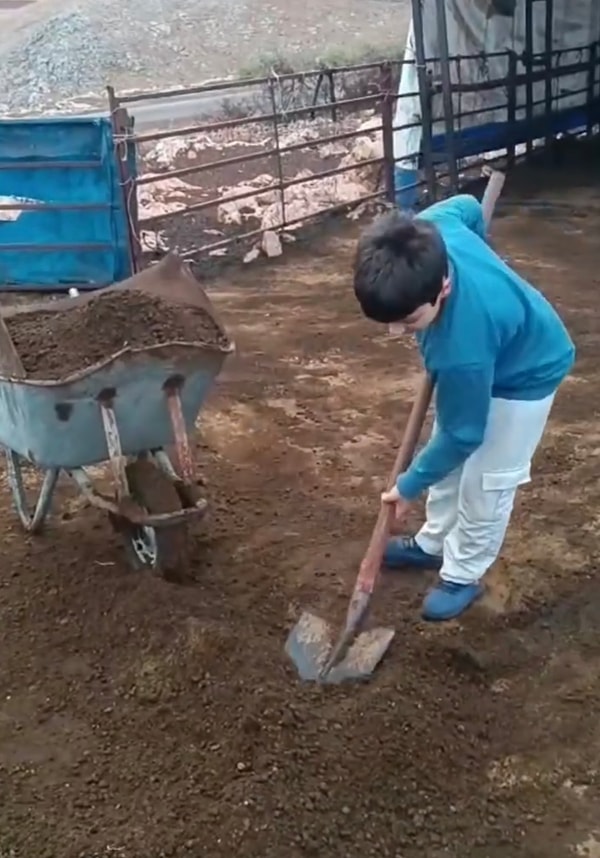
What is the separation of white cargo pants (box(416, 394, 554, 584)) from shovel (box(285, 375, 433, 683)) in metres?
0.13

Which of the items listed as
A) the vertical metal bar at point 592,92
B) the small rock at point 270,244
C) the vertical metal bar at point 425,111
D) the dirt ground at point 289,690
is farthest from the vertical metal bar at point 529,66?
the dirt ground at point 289,690

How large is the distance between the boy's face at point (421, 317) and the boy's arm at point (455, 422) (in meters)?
0.17

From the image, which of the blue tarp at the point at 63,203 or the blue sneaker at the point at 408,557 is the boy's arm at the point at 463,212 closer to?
the blue sneaker at the point at 408,557

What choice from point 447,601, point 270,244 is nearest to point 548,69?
point 270,244

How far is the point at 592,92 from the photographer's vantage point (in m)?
12.7

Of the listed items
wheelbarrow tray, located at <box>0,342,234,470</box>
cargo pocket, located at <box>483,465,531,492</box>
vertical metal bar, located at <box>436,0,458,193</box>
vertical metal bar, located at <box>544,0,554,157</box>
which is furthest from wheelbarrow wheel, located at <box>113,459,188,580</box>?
vertical metal bar, located at <box>544,0,554,157</box>

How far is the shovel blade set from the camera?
3.12 meters

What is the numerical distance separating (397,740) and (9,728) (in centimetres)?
111

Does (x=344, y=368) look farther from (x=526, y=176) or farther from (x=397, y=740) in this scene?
(x=526, y=176)

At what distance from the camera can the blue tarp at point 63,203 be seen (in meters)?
7.02

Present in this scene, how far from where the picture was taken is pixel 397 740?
2.86 m

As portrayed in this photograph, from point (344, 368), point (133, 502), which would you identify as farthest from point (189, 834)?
point (344, 368)

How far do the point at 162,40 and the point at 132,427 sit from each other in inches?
1099

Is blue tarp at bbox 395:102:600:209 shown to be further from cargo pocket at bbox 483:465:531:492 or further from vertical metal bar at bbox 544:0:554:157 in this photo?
cargo pocket at bbox 483:465:531:492
